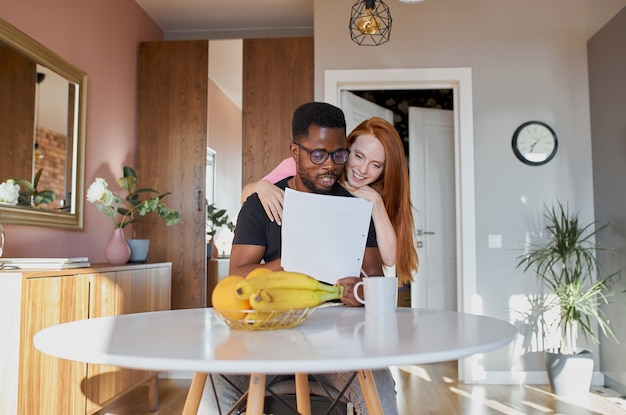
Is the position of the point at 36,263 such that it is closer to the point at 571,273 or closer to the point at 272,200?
the point at 272,200

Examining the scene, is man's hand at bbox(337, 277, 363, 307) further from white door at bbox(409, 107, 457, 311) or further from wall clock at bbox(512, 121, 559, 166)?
white door at bbox(409, 107, 457, 311)

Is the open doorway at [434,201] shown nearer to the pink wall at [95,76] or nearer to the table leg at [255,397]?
the pink wall at [95,76]

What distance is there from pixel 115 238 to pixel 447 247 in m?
3.04

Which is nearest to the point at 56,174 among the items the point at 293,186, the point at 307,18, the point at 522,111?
the point at 293,186

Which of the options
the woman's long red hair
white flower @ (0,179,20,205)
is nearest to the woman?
the woman's long red hair

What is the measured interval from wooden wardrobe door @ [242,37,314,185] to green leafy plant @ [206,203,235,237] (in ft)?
1.04

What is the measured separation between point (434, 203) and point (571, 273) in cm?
164

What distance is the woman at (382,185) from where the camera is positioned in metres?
1.64

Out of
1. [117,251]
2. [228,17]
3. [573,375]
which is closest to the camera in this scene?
[117,251]

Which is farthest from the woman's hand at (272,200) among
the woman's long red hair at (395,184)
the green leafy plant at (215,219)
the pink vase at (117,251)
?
the green leafy plant at (215,219)

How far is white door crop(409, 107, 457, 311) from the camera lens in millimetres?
5082

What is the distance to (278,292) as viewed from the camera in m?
0.93

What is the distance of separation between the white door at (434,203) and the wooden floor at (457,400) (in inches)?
50.1

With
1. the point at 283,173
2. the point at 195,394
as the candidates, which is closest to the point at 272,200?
the point at 283,173
